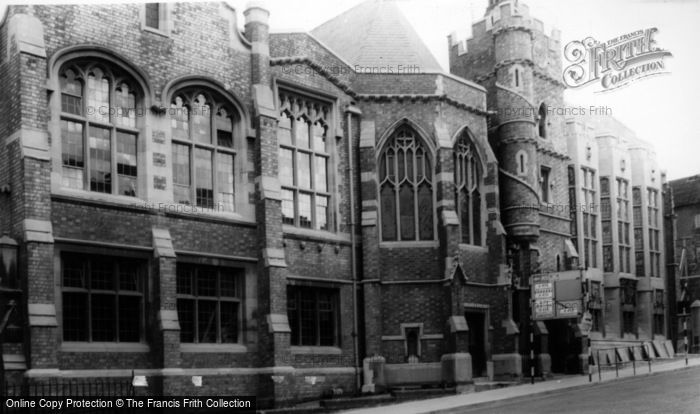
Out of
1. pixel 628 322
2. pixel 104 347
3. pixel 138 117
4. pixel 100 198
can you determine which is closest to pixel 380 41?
pixel 138 117

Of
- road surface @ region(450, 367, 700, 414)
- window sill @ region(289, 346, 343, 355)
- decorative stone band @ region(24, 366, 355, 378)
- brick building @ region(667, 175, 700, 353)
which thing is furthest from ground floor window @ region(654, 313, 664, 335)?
window sill @ region(289, 346, 343, 355)

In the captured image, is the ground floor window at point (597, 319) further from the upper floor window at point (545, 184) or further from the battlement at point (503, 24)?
the battlement at point (503, 24)

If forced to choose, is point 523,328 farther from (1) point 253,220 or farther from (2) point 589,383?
(1) point 253,220

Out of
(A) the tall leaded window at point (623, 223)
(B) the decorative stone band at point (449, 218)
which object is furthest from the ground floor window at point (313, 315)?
(A) the tall leaded window at point (623, 223)

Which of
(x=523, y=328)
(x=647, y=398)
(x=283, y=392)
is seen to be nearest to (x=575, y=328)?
(x=523, y=328)

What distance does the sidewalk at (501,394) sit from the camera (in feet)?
75.2

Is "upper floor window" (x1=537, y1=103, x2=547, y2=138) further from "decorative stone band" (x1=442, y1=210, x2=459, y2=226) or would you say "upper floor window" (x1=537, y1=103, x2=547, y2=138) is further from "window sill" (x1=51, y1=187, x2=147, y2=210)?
"window sill" (x1=51, y1=187, x2=147, y2=210)

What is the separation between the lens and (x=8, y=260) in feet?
66.0

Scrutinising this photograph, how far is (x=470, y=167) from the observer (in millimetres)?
30859

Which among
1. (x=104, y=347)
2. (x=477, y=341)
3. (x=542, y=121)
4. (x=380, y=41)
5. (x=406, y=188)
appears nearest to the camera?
(x=104, y=347)

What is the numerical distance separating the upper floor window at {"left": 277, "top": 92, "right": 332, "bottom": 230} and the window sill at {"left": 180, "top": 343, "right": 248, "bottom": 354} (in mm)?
3894

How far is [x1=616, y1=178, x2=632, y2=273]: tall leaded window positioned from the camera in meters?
39.9

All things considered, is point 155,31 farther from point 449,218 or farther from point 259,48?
point 449,218

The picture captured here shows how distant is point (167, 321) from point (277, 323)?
3312mm
